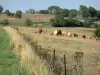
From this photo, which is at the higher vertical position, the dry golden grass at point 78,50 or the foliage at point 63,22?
the dry golden grass at point 78,50

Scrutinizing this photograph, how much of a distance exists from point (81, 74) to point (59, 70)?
0.85m

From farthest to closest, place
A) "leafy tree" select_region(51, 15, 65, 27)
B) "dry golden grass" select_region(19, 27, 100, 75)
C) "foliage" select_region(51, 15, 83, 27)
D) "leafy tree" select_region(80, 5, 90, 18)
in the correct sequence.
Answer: "leafy tree" select_region(80, 5, 90, 18), "foliage" select_region(51, 15, 83, 27), "leafy tree" select_region(51, 15, 65, 27), "dry golden grass" select_region(19, 27, 100, 75)

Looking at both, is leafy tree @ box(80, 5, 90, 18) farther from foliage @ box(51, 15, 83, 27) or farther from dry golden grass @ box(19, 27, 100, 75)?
dry golden grass @ box(19, 27, 100, 75)

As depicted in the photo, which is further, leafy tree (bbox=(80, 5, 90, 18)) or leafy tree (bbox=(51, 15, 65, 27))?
leafy tree (bbox=(80, 5, 90, 18))

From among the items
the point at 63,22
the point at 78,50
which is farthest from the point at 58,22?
the point at 78,50

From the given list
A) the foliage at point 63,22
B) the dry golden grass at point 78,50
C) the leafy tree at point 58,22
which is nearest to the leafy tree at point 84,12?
the foliage at point 63,22

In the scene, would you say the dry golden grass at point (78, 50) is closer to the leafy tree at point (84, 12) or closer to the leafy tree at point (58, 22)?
the leafy tree at point (58, 22)

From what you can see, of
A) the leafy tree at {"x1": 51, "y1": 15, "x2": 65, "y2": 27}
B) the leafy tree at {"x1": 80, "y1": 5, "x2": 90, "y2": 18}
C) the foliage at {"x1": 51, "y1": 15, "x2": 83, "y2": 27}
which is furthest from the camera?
the leafy tree at {"x1": 80, "y1": 5, "x2": 90, "y2": 18}

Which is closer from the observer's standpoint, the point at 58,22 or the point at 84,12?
the point at 58,22

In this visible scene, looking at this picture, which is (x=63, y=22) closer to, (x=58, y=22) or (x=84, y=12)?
(x=58, y=22)

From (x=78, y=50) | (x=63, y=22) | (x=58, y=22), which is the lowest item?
(x=63, y=22)

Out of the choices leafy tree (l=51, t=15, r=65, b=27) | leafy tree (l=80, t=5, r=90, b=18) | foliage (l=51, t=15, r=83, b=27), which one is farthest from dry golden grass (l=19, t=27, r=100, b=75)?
leafy tree (l=80, t=5, r=90, b=18)

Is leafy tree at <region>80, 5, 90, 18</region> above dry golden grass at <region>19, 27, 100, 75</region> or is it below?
below

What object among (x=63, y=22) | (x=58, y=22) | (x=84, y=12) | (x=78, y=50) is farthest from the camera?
(x=84, y=12)
